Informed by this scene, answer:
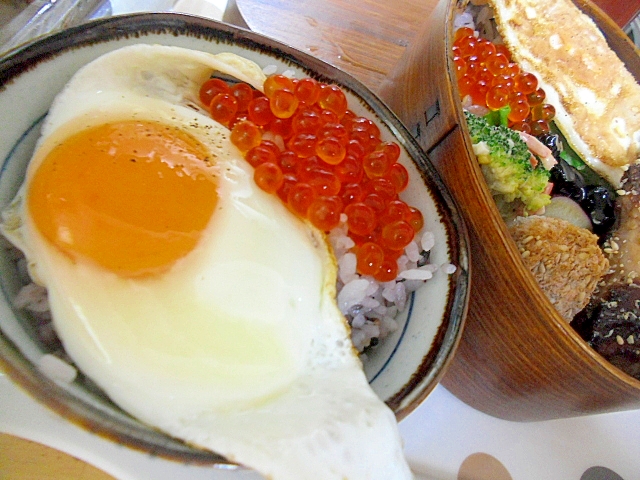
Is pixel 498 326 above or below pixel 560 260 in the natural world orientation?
below

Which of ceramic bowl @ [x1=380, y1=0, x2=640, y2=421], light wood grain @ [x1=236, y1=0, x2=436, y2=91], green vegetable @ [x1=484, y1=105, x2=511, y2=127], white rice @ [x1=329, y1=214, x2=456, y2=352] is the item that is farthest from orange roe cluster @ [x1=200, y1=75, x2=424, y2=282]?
light wood grain @ [x1=236, y1=0, x2=436, y2=91]

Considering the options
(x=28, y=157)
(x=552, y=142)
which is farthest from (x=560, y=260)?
(x=28, y=157)

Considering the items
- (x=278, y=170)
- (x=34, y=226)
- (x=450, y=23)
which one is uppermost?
(x=450, y=23)

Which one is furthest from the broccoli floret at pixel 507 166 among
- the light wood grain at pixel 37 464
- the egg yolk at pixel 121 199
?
the light wood grain at pixel 37 464

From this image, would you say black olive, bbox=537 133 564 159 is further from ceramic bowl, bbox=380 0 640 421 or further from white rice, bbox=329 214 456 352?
white rice, bbox=329 214 456 352

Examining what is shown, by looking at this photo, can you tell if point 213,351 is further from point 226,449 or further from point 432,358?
point 432,358

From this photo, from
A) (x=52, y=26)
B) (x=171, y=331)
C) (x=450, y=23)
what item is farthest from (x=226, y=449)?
(x=52, y=26)

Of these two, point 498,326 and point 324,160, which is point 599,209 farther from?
point 324,160
